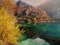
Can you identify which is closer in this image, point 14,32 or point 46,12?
point 14,32

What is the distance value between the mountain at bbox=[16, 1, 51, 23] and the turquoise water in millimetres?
283

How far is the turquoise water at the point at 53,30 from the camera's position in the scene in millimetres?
6312

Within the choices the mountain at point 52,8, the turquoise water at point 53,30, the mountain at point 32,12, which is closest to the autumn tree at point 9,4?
the mountain at point 32,12

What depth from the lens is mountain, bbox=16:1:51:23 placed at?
6.89m

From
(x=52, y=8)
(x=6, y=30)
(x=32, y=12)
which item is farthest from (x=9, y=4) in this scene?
(x=6, y=30)

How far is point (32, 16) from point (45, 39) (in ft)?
3.81

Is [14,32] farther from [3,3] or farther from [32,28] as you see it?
[32,28]

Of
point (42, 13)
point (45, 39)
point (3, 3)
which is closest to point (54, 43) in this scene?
point (45, 39)

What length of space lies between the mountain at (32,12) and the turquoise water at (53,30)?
0.28 m

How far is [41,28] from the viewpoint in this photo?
22.5 feet

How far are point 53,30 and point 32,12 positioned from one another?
41.7 inches

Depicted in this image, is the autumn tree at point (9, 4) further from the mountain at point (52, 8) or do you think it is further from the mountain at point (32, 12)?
the mountain at point (52, 8)

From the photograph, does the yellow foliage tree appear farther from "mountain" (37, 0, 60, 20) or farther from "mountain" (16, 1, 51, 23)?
"mountain" (37, 0, 60, 20)

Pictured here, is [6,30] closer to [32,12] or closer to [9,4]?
[9,4]
